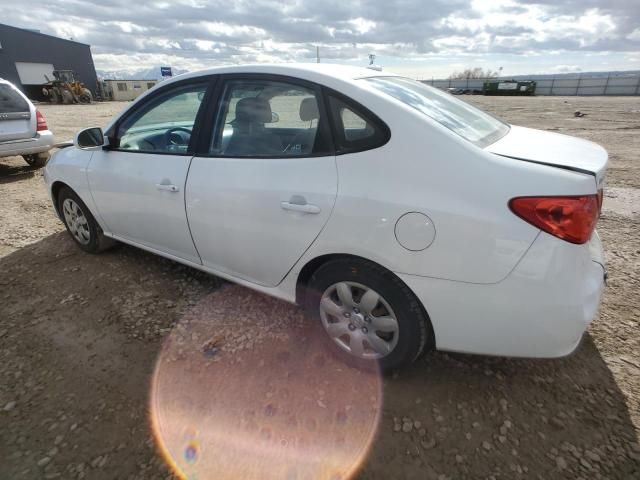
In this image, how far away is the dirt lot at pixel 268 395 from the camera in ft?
5.76

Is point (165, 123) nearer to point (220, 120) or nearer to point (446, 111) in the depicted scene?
point (220, 120)

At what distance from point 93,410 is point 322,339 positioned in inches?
52.5

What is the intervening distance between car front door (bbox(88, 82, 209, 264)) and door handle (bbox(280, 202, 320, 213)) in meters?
0.84

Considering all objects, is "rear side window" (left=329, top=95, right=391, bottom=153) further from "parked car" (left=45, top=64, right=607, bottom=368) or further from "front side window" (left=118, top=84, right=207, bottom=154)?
"front side window" (left=118, top=84, right=207, bottom=154)

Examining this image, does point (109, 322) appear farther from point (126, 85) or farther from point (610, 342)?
point (126, 85)

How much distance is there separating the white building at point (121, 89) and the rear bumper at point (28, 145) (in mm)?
38251

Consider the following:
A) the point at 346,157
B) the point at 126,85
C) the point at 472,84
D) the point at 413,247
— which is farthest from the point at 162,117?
the point at 472,84

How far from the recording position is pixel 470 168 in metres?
1.63

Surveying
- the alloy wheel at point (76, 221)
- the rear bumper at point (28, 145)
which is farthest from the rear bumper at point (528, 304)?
the rear bumper at point (28, 145)

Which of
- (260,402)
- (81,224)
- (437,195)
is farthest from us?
(81,224)

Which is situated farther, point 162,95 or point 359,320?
point 162,95

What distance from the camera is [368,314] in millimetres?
2064

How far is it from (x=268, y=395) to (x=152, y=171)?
1712mm

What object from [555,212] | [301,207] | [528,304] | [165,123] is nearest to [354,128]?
[301,207]
